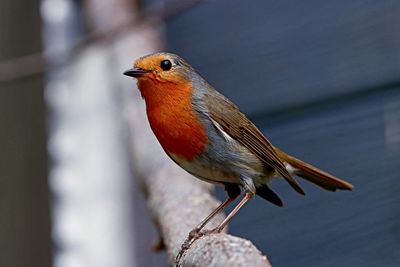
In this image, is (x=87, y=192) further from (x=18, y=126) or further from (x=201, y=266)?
(x=201, y=266)

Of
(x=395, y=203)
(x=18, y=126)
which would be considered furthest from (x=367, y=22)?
(x=18, y=126)

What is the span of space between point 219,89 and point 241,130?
1.11m

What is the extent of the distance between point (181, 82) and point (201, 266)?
0.90m

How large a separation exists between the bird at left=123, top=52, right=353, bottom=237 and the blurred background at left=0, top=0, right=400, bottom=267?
572 millimetres

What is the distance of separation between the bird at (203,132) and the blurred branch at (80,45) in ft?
2.66

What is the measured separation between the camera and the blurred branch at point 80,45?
12.4ft

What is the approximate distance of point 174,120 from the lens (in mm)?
2695

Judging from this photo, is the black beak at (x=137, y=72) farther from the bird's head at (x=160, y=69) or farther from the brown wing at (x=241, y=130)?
the brown wing at (x=241, y=130)

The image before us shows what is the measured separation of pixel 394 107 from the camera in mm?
3387

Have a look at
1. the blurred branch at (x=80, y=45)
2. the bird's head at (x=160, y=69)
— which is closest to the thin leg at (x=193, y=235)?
the bird's head at (x=160, y=69)

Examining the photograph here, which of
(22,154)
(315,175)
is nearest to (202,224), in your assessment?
(315,175)

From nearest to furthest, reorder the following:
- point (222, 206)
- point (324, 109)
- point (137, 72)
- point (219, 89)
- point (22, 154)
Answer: point (222, 206) → point (137, 72) → point (324, 109) → point (219, 89) → point (22, 154)

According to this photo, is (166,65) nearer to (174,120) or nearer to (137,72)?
(137,72)

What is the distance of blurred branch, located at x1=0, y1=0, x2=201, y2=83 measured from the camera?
3.79 m
